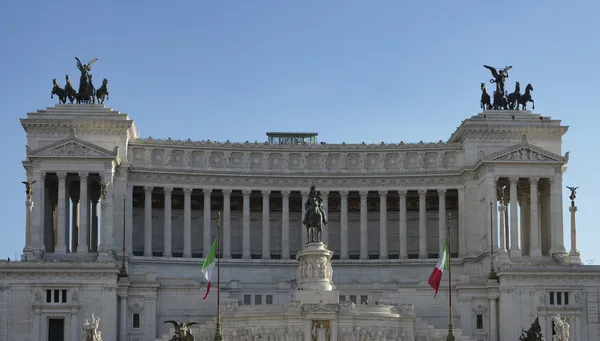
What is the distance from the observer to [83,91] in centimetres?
12988

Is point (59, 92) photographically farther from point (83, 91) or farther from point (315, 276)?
point (315, 276)

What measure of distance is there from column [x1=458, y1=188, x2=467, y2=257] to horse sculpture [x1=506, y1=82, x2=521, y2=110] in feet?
32.4

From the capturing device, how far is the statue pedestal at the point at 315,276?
346 feet

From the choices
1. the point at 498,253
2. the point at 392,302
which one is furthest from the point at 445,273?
the point at 392,302

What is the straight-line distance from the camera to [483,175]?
129 metres

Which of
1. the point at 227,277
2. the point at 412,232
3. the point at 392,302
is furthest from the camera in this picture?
the point at 412,232

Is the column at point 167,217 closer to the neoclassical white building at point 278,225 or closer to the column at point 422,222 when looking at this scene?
the neoclassical white building at point 278,225

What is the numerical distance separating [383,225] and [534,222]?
15197 millimetres

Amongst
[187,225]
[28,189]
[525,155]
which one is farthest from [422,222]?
[28,189]

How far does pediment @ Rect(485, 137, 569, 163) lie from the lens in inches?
5015

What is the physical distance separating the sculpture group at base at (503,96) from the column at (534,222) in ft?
31.8

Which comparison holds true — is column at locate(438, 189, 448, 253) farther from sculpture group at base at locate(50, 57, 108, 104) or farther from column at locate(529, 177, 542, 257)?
sculpture group at base at locate(50, 57, 108, 104)

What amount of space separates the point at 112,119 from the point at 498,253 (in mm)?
38066

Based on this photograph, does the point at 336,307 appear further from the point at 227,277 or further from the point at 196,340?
the point at 227,277
